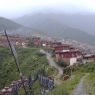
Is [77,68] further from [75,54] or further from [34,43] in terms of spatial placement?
[34,43]

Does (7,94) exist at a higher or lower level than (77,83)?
lower

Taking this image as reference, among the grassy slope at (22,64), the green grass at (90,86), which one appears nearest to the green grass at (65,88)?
the green grass at (90,86)

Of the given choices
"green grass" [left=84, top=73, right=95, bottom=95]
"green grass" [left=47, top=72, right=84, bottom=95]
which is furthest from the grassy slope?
"green grass" [left=84, top=73, right=95, bottom=95]

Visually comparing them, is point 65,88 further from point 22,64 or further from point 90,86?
point 22,64

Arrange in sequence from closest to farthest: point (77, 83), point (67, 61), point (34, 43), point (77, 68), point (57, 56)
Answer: point (77, 83) → point (77, 68) → point (67, 61) → point (57, 56) → point (34, 43)

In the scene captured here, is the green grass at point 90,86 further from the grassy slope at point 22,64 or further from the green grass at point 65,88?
the grassy slope at point 22,64

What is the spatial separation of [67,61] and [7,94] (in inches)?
548

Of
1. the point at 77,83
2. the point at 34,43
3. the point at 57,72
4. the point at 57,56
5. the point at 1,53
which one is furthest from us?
the point at 34,43

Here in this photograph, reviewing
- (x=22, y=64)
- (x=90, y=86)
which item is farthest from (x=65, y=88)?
(x=22, y=64)

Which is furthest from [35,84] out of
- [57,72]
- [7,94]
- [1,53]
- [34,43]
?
[34,43]

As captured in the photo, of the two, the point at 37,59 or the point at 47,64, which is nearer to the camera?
the point at 47,64

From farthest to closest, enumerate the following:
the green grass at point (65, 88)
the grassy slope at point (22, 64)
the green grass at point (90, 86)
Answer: the grassy slope at point (22, 64) → the green grass at point (90, 86) → the green grass at point (65, 88)

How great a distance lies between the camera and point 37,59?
192 feet

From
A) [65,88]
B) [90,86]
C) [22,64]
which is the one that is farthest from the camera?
[22,64]
